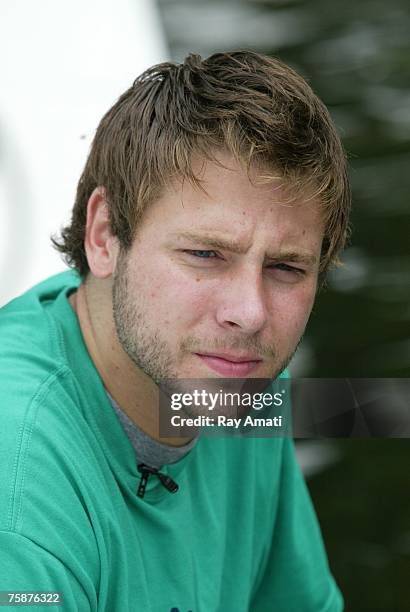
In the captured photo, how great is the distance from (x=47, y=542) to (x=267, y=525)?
672 millimetres

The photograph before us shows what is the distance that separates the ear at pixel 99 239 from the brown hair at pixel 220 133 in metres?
0.02

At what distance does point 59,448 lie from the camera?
1138 mm

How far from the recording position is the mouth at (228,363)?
4.17ft

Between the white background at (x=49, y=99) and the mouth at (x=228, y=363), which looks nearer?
the mouth at (x=228, y=363)

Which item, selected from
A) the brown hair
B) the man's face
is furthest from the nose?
the brown hair

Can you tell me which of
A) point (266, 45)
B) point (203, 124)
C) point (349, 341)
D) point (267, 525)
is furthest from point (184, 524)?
point (266, 45)

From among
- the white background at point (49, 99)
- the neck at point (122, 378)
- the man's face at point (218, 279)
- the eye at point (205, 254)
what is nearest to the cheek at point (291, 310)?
the man's face at point (218, 279)

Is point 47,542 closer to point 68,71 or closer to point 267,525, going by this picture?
point 267,525

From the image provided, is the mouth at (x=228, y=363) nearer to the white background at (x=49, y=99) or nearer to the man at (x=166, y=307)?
the man at (x=166, y=307)

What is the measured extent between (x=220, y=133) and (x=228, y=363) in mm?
308

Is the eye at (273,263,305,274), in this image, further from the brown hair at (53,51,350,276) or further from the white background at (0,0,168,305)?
the white background at (0,0,168,305)

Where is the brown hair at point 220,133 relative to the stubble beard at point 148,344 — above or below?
above

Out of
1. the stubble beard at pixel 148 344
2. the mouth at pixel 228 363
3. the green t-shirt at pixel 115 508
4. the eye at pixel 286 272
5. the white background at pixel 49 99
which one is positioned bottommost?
the green t-shirt at pixel 115 508

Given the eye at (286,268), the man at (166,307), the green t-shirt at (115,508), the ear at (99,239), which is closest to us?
the green t-shirt at (115,508)
